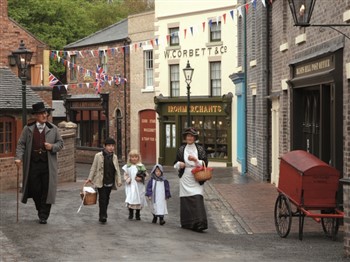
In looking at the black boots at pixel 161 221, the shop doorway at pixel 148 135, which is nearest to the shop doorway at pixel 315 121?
the black boots at pixel 161 221

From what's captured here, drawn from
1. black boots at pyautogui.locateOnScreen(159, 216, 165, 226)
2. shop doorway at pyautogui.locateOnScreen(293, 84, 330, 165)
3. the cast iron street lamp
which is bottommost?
black boots at pyautogui.locateOnScreen(159, 216, 165, 226)

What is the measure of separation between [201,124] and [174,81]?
2680mm

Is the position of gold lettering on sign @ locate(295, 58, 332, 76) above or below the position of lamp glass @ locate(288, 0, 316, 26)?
below

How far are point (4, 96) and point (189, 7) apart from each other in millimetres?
13847

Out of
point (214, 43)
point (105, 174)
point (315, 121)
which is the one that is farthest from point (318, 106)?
point (214, 43)

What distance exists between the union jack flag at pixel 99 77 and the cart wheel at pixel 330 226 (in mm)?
30733

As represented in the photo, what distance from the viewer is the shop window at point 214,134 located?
35.4 meters

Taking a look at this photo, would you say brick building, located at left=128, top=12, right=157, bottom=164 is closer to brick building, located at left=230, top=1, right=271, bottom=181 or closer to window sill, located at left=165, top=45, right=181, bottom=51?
window sill, located at left=165, top=45, right=181, bottom=51

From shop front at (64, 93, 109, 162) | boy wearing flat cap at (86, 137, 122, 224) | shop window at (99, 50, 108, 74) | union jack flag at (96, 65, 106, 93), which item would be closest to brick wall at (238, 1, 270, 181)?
boy wearing flat cap at (86, 137, 122, 224)

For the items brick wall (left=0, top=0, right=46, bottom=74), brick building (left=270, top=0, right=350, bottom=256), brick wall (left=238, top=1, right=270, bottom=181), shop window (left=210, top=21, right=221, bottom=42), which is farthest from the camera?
shop window (left=210, top=21, right=221, bottom=42)

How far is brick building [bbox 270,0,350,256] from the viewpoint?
1443 cm

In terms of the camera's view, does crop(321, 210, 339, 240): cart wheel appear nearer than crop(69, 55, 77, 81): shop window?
Yes

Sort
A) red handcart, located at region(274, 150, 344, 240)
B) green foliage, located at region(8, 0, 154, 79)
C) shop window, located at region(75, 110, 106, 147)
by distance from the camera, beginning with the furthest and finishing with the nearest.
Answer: green foliage, located at region(8, 0, 154, 79)
shop window, located at region(75, 110, 106, 147)
red handcart, located at region(274, 150, 344, 240)

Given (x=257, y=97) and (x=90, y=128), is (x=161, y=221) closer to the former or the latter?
(x=257, y=97)
